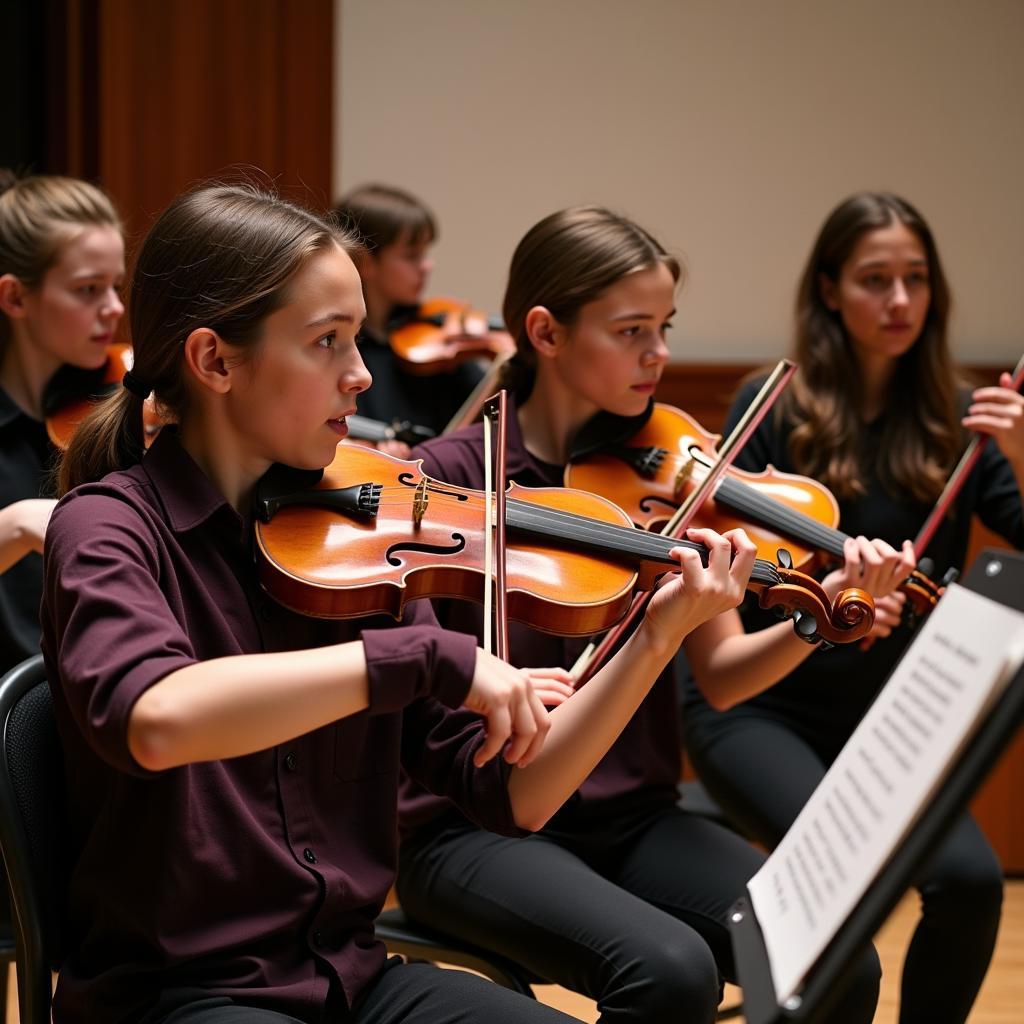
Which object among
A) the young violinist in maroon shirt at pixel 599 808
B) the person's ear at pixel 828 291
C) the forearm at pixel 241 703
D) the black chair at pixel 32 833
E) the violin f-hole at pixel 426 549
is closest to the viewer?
the forearm at pixel 241 703

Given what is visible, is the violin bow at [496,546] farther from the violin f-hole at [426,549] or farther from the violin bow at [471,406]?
the violin bow at [471,406]

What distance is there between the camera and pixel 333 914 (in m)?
1.08

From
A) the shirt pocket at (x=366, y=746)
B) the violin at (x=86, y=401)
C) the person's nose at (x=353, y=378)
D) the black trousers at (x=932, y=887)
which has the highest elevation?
the person's nose at (x=353, y=378)

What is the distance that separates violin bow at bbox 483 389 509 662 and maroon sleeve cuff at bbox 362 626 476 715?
0.45ft

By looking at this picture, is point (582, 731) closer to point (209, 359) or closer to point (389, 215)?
point (209, 359)

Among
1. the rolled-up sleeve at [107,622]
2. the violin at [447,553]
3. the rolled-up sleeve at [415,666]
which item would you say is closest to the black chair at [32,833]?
the rolled-up sleeve at [107,622]

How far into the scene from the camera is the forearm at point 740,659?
1.54 m

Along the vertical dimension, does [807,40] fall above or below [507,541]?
above

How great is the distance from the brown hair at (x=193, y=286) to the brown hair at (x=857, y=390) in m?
1.00

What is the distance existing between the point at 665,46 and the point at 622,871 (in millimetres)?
2214

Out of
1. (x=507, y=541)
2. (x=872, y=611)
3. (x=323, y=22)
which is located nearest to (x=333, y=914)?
(x=507, y=541)

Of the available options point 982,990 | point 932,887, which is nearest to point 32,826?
point 932,887

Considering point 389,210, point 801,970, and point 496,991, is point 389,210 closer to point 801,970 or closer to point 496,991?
point 496,991

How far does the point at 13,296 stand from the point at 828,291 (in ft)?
4.00
